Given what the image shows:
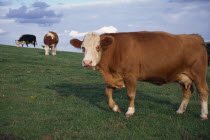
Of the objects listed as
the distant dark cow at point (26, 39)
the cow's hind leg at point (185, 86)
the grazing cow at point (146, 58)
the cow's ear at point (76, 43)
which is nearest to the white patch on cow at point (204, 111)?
the grazing cow at point (146, 58)

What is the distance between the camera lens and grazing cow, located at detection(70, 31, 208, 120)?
7961 mm

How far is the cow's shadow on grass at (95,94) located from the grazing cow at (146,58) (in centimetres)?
145

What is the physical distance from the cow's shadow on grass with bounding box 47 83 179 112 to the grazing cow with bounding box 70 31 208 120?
1446 mm

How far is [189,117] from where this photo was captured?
327 inches

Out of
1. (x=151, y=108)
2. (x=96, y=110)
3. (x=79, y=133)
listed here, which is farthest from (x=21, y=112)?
(x=151, y=108)

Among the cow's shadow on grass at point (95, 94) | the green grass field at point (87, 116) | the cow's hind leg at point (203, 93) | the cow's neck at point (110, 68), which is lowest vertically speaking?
the cow's shadow on grass at point (95, 94)

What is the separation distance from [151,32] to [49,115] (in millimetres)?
3921

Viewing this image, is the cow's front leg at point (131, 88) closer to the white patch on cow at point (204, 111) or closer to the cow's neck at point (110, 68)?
the cow's neck at point (110, 68)

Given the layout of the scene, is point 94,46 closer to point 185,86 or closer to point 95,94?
point 185,86

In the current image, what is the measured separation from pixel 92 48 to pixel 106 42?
431mm

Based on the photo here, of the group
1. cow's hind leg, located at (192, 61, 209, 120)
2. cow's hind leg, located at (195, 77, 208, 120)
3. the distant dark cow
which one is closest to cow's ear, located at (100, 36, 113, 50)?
cow's hind leg, located at (192, 61, 209, 120)

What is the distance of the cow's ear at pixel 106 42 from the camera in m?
7.91

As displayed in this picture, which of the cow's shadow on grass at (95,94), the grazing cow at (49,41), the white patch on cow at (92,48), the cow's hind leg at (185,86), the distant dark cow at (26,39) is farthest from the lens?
the distant dark cow at (26,39)

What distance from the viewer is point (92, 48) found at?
7.95m
